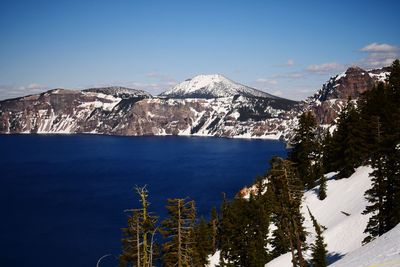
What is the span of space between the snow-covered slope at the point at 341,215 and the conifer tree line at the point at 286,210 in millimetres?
1256

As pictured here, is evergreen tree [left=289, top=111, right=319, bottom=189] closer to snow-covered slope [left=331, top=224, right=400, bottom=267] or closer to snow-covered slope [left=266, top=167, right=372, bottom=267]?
snow-covered slope [left=266, top=167, right=372, bottom=267]

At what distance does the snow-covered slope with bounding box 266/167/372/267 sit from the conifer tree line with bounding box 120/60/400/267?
1256 millimetres

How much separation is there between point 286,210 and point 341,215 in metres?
27.0

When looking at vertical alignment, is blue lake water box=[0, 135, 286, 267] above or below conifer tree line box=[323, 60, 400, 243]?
below

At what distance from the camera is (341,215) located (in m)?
52.9

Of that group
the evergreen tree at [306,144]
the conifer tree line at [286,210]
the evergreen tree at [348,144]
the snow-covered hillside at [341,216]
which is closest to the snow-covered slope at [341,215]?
the snow-covered hillside at [341,216]

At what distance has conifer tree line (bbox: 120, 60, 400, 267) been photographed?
89.2ft

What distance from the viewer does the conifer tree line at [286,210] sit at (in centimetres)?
2719

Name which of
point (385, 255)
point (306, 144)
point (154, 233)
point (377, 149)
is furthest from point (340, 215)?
point (154, 233)

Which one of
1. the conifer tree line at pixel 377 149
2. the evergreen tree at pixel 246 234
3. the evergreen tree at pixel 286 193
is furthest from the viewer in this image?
the evergreen tree at pixel 246 234

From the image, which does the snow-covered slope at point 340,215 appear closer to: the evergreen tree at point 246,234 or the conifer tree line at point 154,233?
the evergreen tree at point 246,234

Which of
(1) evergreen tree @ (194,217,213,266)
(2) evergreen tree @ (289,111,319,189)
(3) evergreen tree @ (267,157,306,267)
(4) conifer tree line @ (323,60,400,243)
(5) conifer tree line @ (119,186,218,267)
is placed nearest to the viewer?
(5) conifer tree line @ (119,186,218,267)

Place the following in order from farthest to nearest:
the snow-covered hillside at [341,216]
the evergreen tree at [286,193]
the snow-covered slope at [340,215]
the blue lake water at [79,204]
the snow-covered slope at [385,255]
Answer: the blue lake water at [79,204] < the snow-covered slope at [340,215] < the snow-covered hillside at [341,216] < the evergreen tree at [286,193] < the snow-covered slope at [385,255]

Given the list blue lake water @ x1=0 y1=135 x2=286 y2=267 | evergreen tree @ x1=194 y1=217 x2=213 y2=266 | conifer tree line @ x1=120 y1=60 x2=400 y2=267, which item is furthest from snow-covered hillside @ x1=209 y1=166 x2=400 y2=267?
blue lake water @ x1=0 y1=135 x2=286 y2=267
